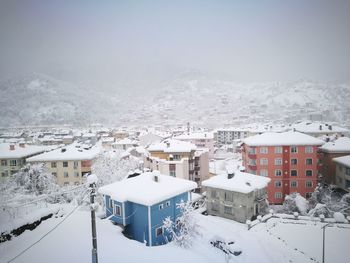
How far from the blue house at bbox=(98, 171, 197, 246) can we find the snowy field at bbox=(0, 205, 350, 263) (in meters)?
1.30

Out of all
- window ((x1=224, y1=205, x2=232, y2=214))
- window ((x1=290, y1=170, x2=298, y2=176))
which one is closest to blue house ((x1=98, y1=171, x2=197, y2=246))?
window ((x1=224, y1=205, x2=232, y2=214))

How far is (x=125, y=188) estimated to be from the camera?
21672 millimetres

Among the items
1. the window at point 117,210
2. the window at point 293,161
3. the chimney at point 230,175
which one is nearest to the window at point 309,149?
the window at point 293,161

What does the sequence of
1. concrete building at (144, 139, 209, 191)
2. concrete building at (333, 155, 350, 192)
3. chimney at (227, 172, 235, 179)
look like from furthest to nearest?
concrete building at (144, 139, 209, 191)
concrete building at (333, 155, 350, 192)
chimney at (227, 172, 235, 179)

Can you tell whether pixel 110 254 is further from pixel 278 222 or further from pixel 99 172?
pixel 99 172

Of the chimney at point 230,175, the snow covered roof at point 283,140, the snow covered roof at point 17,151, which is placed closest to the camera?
the chimney at point 230,175

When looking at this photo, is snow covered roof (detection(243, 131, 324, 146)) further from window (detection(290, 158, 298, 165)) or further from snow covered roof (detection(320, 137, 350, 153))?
snow covered roof (detection(320, 137, 350, 153))

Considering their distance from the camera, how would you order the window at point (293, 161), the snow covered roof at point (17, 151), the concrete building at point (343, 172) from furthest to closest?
the snow covered roof at point (17, 151), the window at point (293, 161), the concrete building at point (343, 172)

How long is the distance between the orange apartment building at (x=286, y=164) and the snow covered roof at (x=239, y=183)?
787cm

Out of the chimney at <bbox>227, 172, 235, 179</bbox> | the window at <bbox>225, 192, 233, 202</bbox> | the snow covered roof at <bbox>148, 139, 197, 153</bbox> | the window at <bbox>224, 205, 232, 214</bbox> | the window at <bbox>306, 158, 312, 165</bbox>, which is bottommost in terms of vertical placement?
the window at <bbox>224, 205, 232, 214</bbox>

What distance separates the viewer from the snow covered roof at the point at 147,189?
19.6 m

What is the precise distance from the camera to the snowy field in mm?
15445

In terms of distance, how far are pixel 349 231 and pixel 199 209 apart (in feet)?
54.1

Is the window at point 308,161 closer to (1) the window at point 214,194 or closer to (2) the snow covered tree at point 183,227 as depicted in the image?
(1) the window at point 214,194
